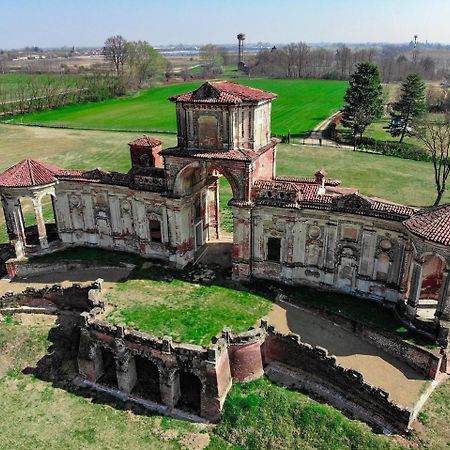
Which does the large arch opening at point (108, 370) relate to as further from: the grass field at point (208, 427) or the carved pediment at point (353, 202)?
the carved pediment at point (353, 202)

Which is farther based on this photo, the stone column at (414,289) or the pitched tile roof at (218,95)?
the pitched tile roof at (218,95)

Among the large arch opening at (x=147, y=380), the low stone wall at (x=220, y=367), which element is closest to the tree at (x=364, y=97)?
Result: the low stone wall at (x=220, y=367)

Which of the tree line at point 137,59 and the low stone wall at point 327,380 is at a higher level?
the tree line at point 137,59

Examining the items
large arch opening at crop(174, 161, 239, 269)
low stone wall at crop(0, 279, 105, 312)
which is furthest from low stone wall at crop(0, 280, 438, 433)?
large arch opening at crop(174, 161, 239, 269)

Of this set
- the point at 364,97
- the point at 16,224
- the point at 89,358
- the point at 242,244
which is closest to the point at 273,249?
the point at 242,244

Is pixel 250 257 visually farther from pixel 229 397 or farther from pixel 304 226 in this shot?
pixel 229 397

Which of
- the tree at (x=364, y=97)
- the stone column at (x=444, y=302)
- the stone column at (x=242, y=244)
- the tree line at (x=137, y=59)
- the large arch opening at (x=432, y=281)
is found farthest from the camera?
the tree line at (x=137, y=59)

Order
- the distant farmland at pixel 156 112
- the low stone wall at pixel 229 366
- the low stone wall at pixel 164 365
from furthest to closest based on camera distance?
the distant farmland at pixel 156 112 → the low stone wall at pixel 164 365 → the low stone wall at pixel 229 366
